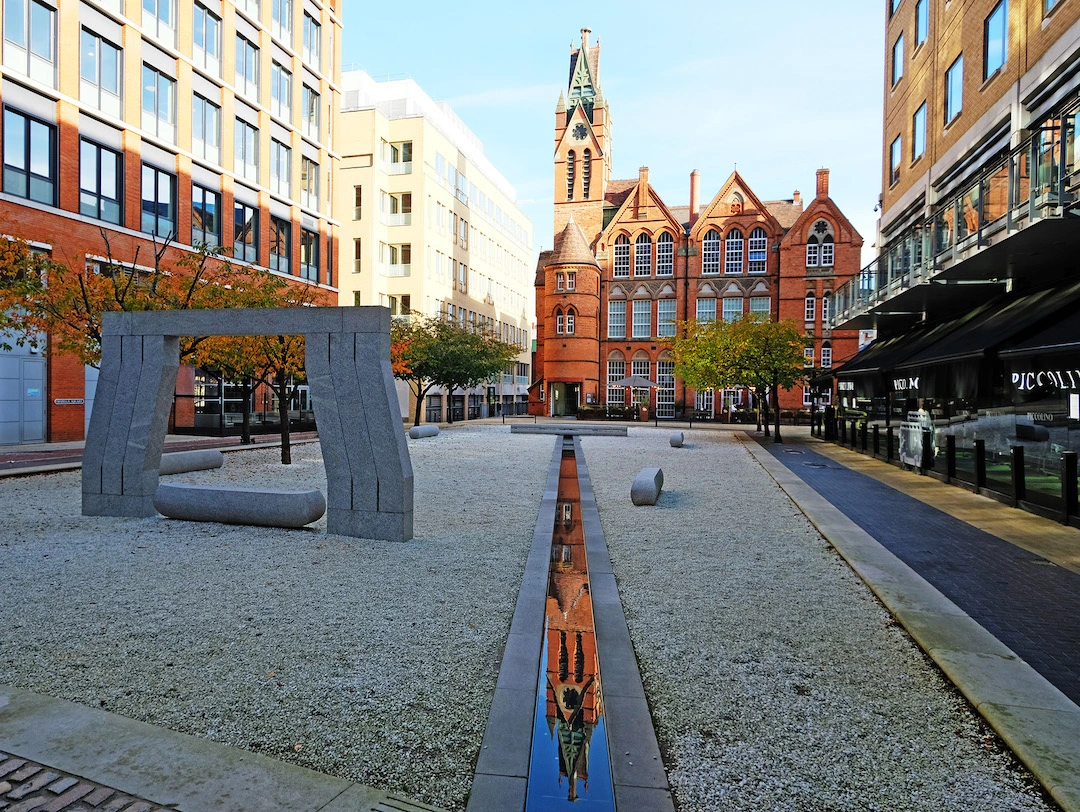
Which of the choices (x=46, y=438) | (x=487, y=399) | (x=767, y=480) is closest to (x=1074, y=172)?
(x=767, y=480)

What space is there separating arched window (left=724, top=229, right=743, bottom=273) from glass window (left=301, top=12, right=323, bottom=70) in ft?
104

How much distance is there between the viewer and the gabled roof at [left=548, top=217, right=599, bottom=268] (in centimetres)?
5400

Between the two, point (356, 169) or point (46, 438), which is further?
point (356, 169)

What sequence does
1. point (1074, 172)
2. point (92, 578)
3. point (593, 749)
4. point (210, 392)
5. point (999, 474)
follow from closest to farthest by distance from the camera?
1. point (593, 749)
2. point (92, 578)
3. point (1074, 172)
4. point (999, 474)
5. point (210, 392)

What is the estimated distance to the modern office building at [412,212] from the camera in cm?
4553

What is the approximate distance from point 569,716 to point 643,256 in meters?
54.3

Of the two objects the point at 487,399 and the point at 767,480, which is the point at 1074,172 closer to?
the point at 767,480

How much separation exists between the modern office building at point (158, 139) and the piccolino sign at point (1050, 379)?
1912 centimetres

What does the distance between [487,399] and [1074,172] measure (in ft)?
159

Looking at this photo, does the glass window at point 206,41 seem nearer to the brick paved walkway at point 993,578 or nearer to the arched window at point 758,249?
the brick paved walkway at point 993,578

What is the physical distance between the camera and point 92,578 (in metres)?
6.78

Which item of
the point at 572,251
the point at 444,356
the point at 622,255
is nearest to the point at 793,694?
the point at 444,356

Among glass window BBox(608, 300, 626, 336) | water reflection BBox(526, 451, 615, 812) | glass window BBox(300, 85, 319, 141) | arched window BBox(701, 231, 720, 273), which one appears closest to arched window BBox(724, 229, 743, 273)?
arched window BBox(701, 231, 720, 273)

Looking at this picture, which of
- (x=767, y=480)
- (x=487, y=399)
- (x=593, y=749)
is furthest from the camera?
(x=487, y=399)
